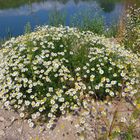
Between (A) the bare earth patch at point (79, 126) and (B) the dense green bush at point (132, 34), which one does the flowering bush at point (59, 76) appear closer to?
(A) the bare earth patch at point (79, 126)

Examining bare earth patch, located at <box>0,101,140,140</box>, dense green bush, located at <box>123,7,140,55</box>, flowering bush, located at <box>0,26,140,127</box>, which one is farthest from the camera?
dense green bush, located at <box>123,7,140,55</box>

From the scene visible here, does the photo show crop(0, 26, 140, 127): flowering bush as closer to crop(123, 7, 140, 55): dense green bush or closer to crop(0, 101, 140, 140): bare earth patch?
crop(0, 101, 140, 140): bare earth patch

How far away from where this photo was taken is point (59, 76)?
13.7ft

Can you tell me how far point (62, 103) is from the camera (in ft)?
13.1

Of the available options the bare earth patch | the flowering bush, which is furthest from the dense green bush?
the bare earth patch

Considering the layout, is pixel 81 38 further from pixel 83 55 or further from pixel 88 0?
pixel 88 0

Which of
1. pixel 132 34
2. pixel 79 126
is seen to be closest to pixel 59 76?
pixel 79 126

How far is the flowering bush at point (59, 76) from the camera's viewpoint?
13.1ft

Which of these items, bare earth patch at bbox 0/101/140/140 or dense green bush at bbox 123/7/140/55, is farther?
dense green bush at bbox 123/7/140/55

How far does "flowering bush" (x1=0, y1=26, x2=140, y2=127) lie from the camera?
398 cm

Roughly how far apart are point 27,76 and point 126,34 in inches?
145

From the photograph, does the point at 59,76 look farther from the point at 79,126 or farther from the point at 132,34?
the point at 132,34

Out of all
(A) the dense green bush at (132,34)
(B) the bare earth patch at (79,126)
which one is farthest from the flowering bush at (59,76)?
(A) the dense green bush at (132,34)

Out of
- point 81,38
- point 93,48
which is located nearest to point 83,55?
point 93,48
